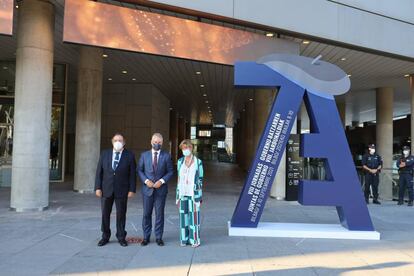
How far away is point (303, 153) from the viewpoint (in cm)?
811

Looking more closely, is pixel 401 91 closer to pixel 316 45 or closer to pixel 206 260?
pixel 316 45

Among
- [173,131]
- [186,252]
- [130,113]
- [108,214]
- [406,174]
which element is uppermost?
[130,113]

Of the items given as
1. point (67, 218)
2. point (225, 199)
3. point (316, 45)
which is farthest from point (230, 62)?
point (67, 218)

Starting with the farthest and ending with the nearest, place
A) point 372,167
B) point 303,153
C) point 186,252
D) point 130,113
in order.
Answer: point 130,113
point 372,167
point 303,153
point 186,252

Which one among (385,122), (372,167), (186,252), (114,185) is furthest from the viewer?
(385,122)

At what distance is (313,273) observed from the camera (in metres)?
5.62

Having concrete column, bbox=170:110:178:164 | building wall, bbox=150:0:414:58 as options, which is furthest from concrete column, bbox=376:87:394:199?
concrete column, bbox=170:110:178:164

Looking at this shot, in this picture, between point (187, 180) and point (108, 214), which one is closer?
point (108, 214)

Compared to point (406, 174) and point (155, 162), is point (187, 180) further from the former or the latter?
point (406, 174)

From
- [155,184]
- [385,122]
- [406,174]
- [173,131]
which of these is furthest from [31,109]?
[173,131]

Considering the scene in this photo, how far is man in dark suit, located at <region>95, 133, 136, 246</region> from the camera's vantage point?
22.6 feet

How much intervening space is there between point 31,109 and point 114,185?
14.7 feet

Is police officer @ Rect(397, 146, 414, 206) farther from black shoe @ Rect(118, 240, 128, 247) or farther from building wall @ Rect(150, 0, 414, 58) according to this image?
black shoe @ Rect(118, 240, 128, 247)

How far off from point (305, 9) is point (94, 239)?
8487mm
